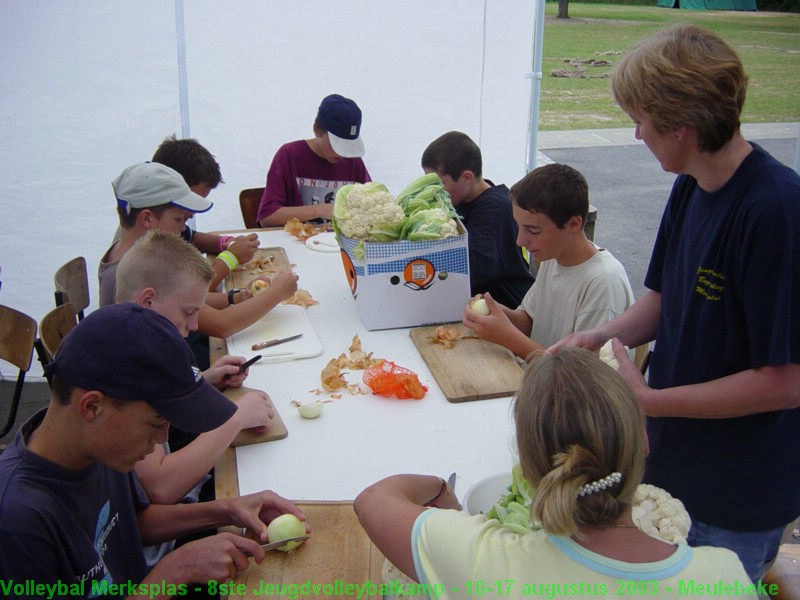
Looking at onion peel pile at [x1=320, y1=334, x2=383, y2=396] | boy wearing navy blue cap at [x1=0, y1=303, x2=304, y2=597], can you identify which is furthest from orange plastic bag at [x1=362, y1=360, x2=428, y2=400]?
boy wearing navy blue cap at [x1=0, y1=303, x2=304, y2=597]

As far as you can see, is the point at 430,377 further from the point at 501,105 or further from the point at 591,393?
the point at 501,105

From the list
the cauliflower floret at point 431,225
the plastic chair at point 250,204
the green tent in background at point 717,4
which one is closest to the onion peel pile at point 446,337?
the cauliflower floret at point 431,225

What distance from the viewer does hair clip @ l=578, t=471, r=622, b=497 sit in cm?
116

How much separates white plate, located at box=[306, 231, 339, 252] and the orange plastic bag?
1619 mm

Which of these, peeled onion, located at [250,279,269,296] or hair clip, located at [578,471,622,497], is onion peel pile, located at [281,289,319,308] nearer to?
peeled onion, located at [250,279,269,296]

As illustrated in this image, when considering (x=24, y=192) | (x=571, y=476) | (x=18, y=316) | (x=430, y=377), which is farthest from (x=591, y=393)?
(x=24, y=192)

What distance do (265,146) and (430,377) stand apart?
3452mm

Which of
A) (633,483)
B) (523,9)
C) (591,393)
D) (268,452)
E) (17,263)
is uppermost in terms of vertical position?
(523,9)

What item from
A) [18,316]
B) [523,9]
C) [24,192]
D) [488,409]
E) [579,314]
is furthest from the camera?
[523,9]

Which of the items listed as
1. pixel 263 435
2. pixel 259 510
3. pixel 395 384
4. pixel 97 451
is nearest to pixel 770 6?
pixel 395 384

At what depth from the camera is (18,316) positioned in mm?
3027

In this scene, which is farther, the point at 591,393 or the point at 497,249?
the point at 497,249

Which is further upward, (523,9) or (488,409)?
(523,9)

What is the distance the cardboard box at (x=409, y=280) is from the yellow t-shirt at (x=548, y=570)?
5.09 ft
